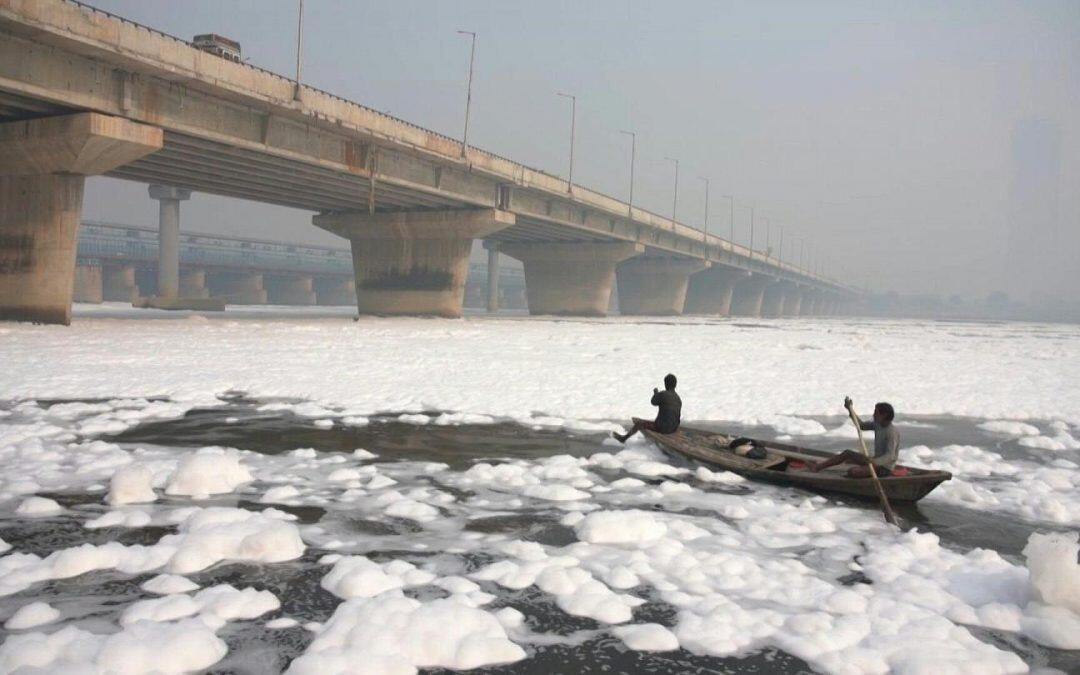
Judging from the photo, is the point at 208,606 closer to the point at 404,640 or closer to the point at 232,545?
the point at 232,545

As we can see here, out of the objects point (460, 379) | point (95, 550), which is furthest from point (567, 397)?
point (95, 550)

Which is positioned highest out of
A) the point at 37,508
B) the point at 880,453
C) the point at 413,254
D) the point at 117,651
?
the point at 413,254

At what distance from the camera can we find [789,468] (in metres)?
8.84

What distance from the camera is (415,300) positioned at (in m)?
48.0

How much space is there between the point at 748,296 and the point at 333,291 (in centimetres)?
6601

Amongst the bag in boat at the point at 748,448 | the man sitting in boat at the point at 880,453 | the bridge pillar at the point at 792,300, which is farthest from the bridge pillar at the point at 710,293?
the man sitting in boat at the point at 880,453

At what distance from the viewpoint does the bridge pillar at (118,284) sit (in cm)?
8844

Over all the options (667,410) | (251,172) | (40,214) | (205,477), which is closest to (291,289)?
(251,172)

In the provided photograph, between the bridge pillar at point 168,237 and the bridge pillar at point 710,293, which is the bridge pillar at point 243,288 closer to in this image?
the bridge pillar at point 168,237

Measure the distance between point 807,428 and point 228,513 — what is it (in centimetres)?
941

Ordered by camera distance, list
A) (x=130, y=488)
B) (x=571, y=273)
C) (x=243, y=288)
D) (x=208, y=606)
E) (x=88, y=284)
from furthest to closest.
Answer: (x=243, y=288) → (x=88, y=284) → (x=571, y=273) → (x=130, y=488) → (x=208, y=606)

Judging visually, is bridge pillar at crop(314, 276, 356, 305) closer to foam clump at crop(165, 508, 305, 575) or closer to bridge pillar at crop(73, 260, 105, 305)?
bridge pillar at crop(73, 260, 105, 305)

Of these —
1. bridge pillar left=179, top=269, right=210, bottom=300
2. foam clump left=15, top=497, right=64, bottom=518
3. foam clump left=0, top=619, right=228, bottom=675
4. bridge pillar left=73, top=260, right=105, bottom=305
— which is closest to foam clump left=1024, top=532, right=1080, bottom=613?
foam clump left=0, top=619, right=228, bottom=675

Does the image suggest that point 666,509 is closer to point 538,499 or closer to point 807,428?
point 538,499
